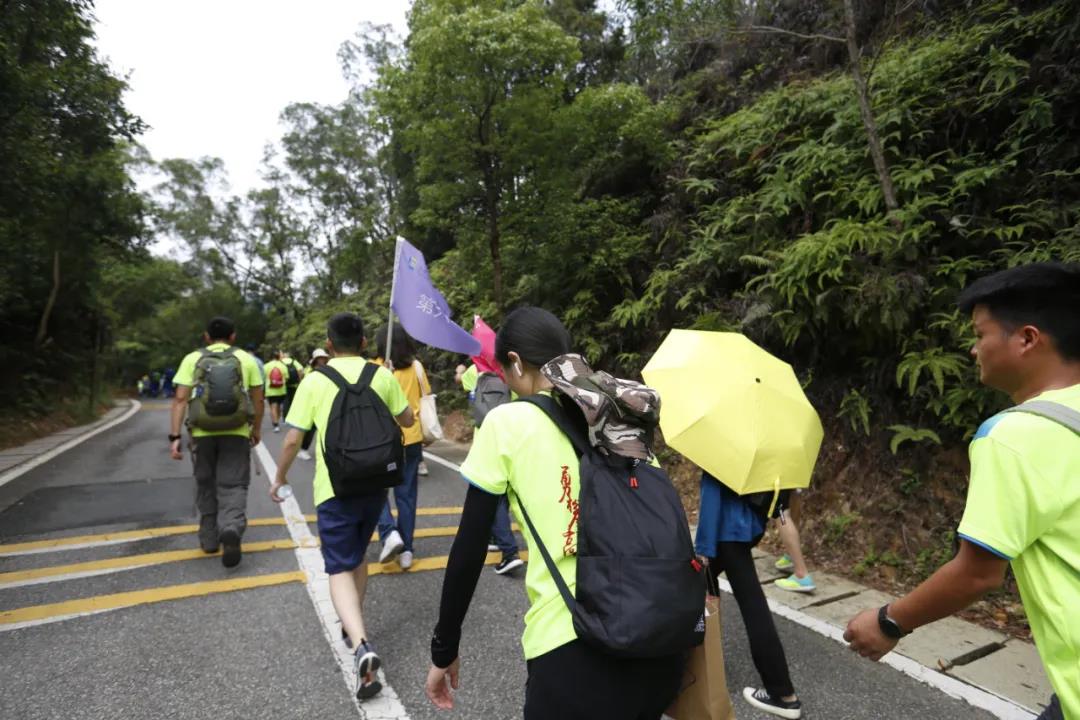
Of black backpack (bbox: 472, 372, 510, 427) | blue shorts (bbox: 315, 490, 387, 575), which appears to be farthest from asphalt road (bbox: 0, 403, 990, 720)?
black backpack (bbox: 472, 372, 510, 427)

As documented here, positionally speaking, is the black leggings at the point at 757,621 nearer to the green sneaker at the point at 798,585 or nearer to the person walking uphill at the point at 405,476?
the green sneaker at the point at 798,585

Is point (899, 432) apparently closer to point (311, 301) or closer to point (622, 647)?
point (622, 647)

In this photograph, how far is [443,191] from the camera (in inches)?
383

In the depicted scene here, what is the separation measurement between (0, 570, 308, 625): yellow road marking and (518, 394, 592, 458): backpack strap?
12.2ft

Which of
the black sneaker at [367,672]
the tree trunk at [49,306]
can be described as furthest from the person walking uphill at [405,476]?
the tree trunk at [49,306]

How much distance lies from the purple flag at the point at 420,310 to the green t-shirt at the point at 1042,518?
134 inches

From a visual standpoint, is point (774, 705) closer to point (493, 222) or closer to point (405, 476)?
point (405, 476)

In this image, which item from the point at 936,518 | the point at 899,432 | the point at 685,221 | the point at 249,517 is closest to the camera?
the point at 936,518

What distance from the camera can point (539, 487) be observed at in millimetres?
1602

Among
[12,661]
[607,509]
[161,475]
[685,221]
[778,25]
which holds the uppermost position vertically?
[778,25]

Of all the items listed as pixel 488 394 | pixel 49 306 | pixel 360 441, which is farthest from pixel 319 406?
pixel 49 306

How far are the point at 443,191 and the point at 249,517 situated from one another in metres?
5.99

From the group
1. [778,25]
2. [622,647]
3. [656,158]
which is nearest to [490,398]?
[622,647]

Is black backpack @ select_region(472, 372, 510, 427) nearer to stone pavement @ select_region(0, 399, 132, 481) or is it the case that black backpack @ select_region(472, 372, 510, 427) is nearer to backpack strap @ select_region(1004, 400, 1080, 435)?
backpack strap @ select_region(1004, 400, 1080, 435)
